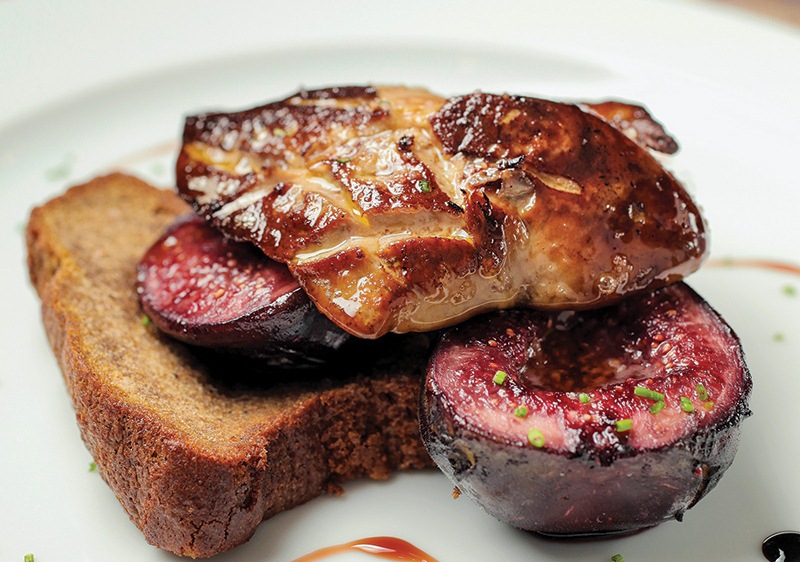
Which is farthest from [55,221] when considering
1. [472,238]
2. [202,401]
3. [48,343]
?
[472,238]

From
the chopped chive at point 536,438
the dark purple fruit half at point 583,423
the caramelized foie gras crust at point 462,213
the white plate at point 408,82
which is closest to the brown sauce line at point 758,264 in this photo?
the white plate at point 408,82

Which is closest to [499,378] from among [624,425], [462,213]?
[624,425]

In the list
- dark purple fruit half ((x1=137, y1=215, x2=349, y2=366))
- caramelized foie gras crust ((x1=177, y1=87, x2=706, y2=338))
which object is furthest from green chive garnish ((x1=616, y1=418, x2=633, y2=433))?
dark purple fruit half ((x1=137, y1=215, x2=349, y2=366))

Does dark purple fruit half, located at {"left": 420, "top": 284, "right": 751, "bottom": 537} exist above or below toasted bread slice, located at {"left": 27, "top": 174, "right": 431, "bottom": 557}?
above

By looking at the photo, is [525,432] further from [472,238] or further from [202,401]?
[202,401]

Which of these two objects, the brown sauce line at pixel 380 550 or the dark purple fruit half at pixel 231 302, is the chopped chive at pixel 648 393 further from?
the dark purple fruit half at pixel 231 302

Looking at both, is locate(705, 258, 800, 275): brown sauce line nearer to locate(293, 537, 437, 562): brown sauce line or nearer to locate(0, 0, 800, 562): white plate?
locate(0, 0, 800, 562): white plate
